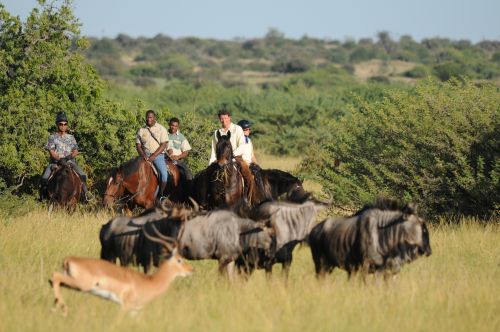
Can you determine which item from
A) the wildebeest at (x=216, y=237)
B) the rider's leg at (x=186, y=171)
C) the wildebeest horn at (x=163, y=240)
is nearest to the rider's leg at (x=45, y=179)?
the rider's leg at (x=186, y=171)

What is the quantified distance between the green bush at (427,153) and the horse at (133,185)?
3.21 metres

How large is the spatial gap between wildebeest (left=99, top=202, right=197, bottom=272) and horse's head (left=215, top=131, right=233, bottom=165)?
4882mm

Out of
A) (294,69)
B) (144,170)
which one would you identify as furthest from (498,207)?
(294,69)

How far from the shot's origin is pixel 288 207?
34.9 feet

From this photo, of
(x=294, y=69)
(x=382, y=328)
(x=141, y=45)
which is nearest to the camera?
(x=382, y=328)

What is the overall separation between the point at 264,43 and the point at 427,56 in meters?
47.9

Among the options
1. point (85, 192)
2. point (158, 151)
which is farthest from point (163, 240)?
point (85, 192)

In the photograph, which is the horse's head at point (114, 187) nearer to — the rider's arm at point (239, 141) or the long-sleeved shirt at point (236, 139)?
the long-sleeved shirt at point (236, 139)

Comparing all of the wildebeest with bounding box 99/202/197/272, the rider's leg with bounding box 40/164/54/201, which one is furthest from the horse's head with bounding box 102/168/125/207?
the wildebeest with bounding box 99/202/197/272

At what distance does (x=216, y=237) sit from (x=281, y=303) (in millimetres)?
1277

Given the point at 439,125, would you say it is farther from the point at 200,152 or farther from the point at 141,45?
the point at 141,45

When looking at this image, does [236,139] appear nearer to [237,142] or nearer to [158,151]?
[237,142]

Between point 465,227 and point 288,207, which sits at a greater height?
point 288,207

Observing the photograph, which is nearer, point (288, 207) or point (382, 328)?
point (382, 328)
